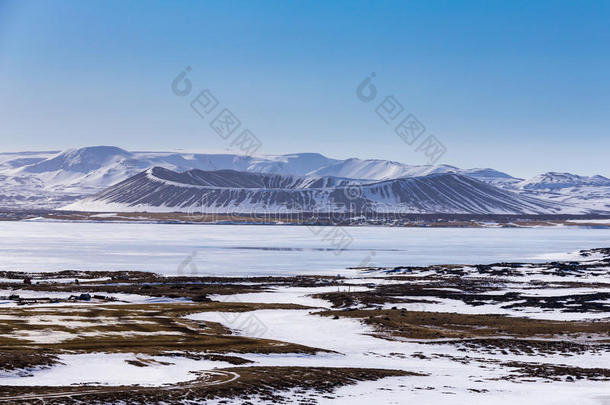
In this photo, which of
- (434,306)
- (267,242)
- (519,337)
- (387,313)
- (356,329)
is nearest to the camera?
(519,337)

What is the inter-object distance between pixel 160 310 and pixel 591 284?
2026 inches

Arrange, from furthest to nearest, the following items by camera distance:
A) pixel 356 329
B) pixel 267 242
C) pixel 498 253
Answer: pixel 267 242
pixel 498 253
pixel 356 329

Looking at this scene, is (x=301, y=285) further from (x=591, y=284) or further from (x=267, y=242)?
(x=267, y=242)

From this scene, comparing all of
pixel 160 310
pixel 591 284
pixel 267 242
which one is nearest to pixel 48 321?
pixel 160 310

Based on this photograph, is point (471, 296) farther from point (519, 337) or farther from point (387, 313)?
point (519, 337)

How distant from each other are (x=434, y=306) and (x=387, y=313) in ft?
26.6

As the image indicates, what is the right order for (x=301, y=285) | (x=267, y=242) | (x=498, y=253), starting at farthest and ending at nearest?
(x=267, y=242) → (x=498, y=253) → (x=301, y=285)

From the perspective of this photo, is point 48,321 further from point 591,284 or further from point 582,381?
point 591,284

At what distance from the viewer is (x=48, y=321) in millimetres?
53719

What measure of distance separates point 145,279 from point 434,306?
3668 cm

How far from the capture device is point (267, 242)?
16575cm

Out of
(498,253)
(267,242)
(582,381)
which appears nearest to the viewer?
(582,381)

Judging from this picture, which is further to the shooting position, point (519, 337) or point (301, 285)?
point (301, 285)

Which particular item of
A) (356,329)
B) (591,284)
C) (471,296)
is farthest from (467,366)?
(591,284)
